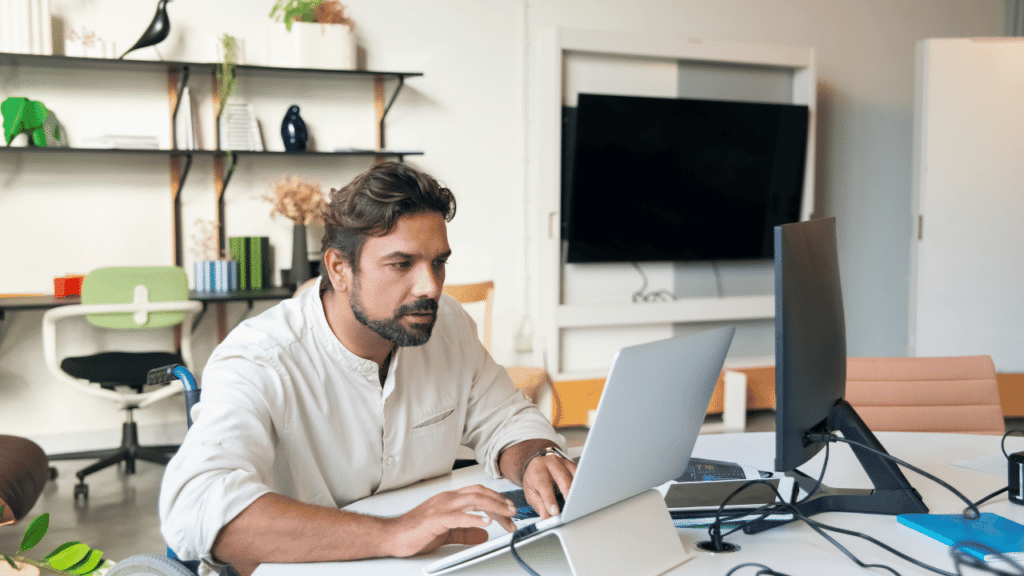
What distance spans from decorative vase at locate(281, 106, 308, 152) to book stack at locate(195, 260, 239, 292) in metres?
0.61

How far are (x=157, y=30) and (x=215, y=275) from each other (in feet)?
3.60

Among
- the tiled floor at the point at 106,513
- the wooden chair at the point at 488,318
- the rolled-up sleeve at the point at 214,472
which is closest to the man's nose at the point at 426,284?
the rolled-up sleeve at the point at 214,472

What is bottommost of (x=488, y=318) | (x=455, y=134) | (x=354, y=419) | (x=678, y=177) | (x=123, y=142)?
(x=488, y=318)

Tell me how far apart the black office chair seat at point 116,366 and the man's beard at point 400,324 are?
228cm

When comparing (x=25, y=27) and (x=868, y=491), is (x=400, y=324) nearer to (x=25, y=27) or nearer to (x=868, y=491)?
(x=868, y=491)

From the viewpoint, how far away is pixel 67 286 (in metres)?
3.49

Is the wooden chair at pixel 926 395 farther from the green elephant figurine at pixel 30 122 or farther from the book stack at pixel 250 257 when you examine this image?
the green elephant figurine at pixel 30 122

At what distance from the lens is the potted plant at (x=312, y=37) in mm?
3697

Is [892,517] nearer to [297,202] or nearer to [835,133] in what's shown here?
[297,202]

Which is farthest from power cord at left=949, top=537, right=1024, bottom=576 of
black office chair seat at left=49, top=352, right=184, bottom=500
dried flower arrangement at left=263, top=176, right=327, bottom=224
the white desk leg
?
the white desk leg

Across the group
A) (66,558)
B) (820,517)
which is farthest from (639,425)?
(66,558)

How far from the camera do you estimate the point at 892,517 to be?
1191 millimetres

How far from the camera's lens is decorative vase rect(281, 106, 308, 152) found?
3756 millimetres

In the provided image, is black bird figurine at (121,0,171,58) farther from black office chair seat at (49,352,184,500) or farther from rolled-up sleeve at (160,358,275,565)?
rolled-up sleeve at (160,358,275,565)
